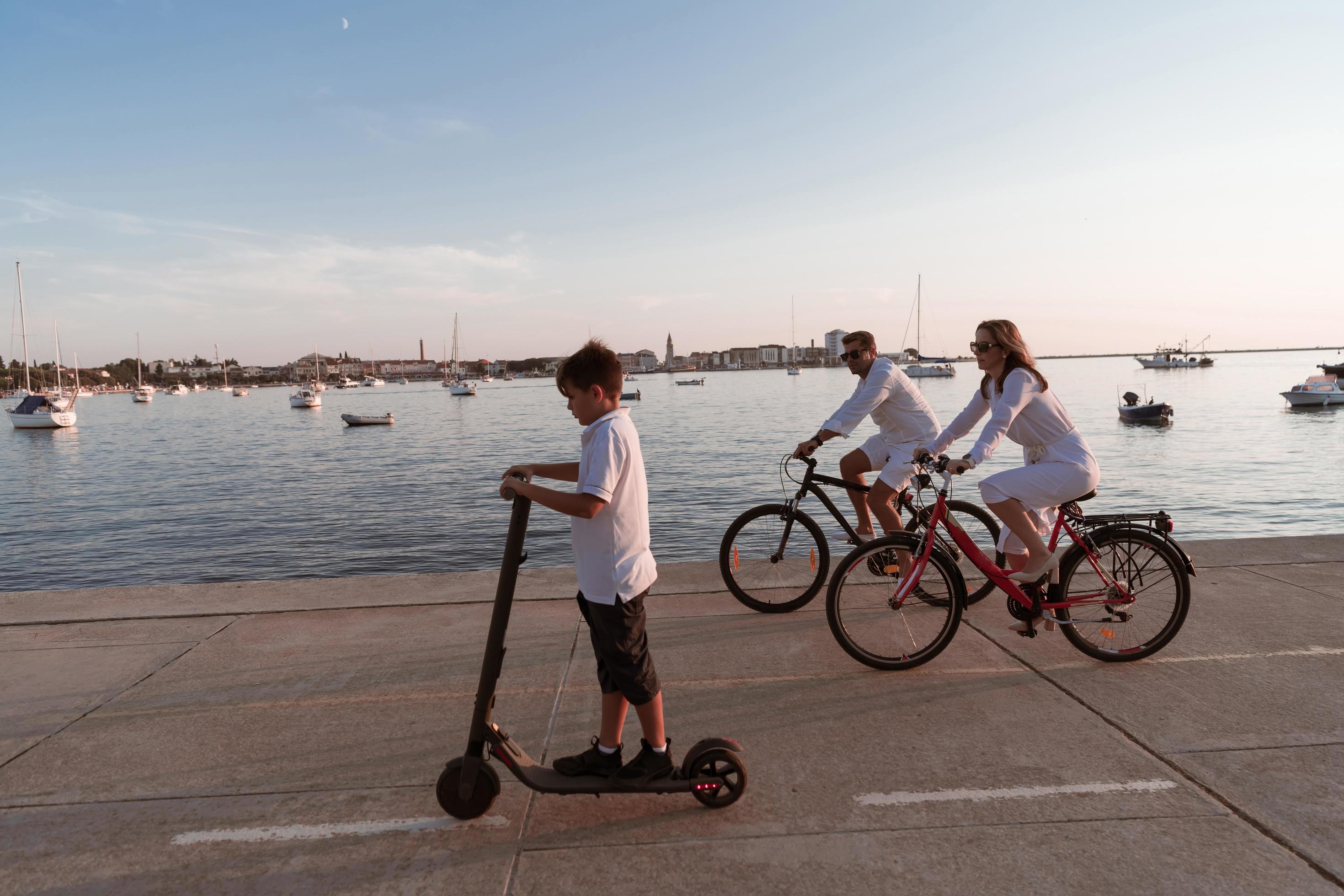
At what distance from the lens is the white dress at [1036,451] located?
4.38 m

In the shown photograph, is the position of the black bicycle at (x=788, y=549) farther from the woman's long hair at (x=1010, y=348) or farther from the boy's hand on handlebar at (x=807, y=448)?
the woman's long hair at (x=1010, y=348)

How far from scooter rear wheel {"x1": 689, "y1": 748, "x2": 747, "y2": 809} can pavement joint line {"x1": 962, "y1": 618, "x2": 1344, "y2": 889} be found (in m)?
1.75

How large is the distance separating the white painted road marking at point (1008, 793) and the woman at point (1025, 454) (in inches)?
58.2

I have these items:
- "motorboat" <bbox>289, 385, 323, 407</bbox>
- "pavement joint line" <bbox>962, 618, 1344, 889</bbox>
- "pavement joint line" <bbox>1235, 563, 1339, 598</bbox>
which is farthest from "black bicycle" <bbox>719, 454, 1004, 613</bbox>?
"motorboat" <bbox>289, 385, 323, 407</bbox>

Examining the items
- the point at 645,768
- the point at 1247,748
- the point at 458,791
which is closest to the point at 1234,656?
the point at 1247,748

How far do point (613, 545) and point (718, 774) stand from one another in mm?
964

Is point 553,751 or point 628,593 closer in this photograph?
point 628,593

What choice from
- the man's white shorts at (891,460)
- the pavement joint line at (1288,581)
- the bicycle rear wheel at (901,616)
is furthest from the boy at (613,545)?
the pavement joint line at (1288,581)

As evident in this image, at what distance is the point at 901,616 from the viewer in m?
4.53

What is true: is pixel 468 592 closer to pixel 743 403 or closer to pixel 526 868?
pixel 526 868

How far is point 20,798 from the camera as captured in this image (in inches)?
123

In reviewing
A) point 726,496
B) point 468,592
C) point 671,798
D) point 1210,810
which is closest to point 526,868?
point 671,798

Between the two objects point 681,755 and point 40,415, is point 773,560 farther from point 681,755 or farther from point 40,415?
point 40,415

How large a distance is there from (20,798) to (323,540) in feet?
50.3
